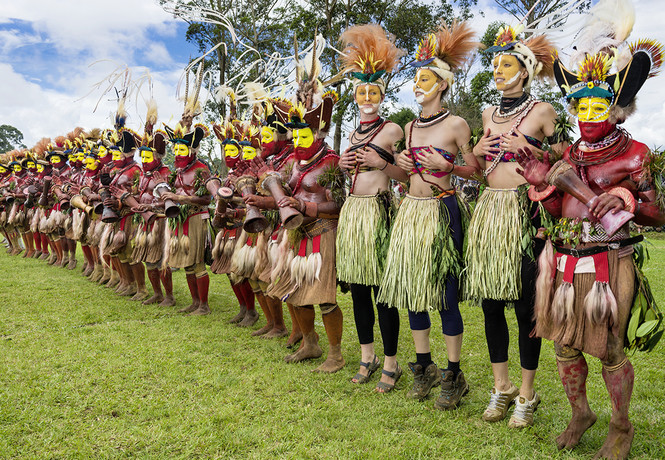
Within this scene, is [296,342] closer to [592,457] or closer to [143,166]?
[592,457]

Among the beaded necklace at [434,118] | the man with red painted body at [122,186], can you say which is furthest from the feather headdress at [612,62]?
the man with red painted body at [122,186]

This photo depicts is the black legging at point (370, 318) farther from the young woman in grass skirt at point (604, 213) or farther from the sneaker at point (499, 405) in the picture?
the young woman in grass skirt at point (604, 213)

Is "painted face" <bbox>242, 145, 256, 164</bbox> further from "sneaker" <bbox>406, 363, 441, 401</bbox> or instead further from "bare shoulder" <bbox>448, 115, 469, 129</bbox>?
"sneaker" <bbox>406, 363, 441, 401</bbox>

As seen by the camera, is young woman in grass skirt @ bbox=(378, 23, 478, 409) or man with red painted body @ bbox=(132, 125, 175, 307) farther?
man with red painted body @ bbox=(132, 125, 175, 307)

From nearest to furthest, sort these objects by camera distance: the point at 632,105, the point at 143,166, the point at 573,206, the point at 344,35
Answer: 1. the point at 632,105
2. the point at 573,206
3. the point at 344,35
4. the point at 143,166

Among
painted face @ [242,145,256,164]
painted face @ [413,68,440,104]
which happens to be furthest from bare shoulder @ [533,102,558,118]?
painted face @ [242,145,256,164]

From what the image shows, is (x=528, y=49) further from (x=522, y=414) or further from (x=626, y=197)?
(x=522, y=414)

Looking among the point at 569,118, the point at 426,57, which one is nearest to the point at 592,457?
the point at 569,118

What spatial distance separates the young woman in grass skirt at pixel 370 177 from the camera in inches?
135

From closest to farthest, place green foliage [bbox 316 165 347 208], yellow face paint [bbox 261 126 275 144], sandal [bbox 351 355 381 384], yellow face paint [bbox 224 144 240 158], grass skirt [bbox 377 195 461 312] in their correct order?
grass skirt [bbox 377 195 461 312], sandal [bbox 351 355 381 384], green foliage [bbox 316 165 347 208], yellow face paint [bbox 261 126 275 144], yellow face paint [bbox 224 144 240 158]

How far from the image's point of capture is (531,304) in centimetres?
273

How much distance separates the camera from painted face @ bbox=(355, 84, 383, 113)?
348cm

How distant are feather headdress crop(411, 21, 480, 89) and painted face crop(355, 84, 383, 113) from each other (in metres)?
0.35

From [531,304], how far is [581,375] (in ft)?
1.45
